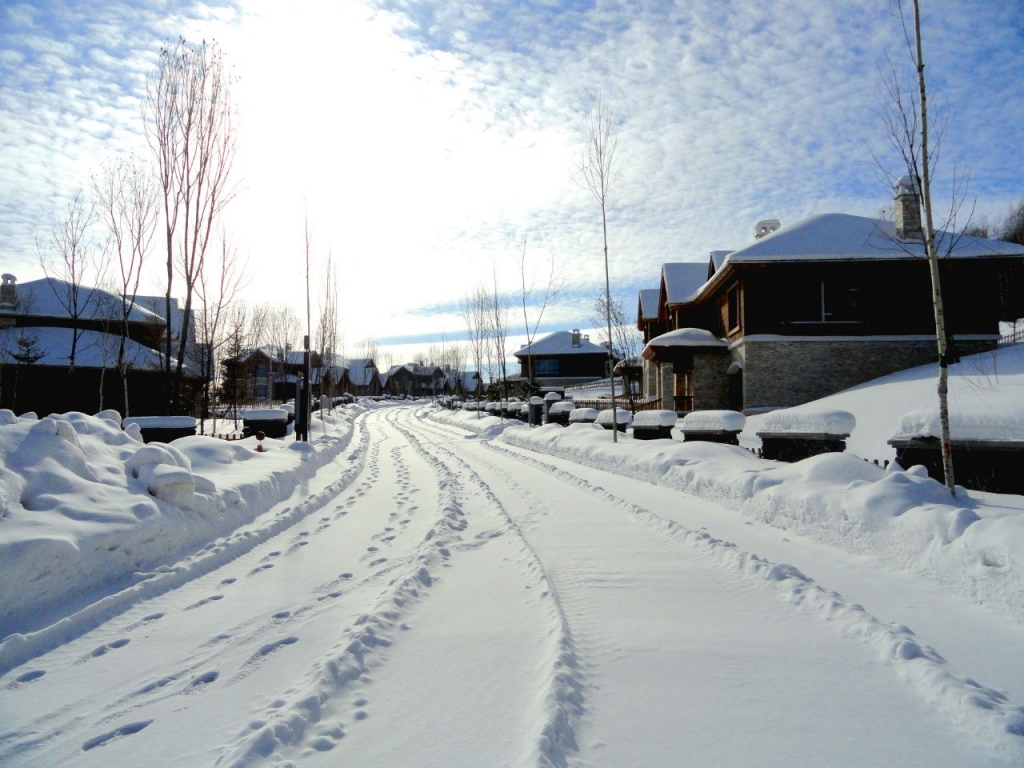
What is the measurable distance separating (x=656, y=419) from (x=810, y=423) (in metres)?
5.97

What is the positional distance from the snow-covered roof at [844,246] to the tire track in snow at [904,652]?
19314 mm

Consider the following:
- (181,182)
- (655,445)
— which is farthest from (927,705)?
(181,182)

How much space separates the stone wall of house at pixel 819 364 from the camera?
23312mm

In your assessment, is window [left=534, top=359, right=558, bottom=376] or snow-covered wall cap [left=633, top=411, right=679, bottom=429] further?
window [left=534, top=359, right=558, bottom=376]

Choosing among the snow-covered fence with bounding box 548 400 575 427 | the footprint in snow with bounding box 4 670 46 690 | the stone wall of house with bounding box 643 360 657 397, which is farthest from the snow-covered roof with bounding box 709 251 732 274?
the footprint in snow with bounding box 4 670 46 690

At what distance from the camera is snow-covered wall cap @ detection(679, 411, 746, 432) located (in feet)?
49.4

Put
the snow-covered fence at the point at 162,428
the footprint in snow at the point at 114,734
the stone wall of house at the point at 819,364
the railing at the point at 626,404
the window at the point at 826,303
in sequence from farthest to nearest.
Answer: the railing at the point at 626,404, the window at the point at 826,303, the stone wall of house at the point at 819,364, the snow-covered fence at the point at 162,428, the footprint in snow at the point at 114,734

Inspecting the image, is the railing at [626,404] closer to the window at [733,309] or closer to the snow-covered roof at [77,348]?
the window at [733,309]

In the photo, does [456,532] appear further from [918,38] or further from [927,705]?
[918,38]

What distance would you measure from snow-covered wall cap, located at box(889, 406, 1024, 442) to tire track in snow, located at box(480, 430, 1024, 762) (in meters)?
4.28

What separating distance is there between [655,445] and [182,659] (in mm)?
11549

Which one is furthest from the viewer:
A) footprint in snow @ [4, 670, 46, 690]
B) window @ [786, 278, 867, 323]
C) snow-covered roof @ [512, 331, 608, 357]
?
snow-covered roof @ [512, 331, 608, 357]

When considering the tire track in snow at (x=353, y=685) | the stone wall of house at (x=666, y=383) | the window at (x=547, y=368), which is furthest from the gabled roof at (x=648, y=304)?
the tire track in snow at (x=353, y=685)

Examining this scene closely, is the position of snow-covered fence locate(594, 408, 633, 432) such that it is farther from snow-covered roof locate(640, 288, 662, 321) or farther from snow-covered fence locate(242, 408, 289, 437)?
snow-covered roof locate(640, 288, 662, 321)
